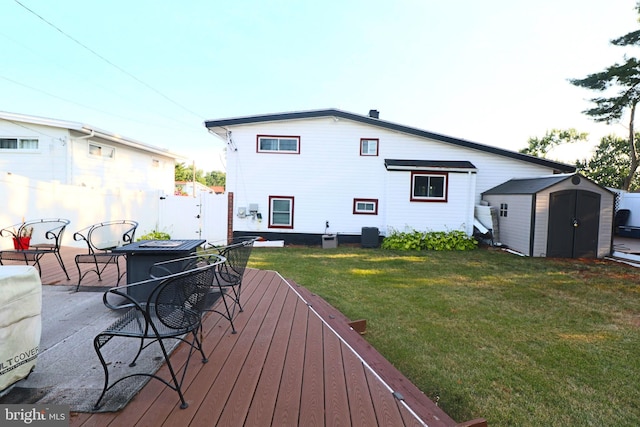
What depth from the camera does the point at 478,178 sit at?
12.3m

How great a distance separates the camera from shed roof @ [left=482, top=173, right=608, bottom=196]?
9.55 m

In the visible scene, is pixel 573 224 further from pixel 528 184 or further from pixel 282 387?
pixel 282 387

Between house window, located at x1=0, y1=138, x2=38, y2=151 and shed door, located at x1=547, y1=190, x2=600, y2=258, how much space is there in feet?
53.2

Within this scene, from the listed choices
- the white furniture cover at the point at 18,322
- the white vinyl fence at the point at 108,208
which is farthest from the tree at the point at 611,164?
the white furniture cover at the point at 18,322

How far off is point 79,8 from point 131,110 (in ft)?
38.1

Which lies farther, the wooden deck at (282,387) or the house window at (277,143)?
the house window at (277,143)

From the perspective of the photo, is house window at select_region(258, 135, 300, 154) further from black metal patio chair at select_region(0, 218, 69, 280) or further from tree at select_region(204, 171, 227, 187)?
tree at select_region(204, 171, 227, 187)

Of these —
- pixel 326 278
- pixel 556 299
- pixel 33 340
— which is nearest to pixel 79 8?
pixel 326 278

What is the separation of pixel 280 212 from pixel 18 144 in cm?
888

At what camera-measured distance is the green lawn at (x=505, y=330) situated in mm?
2715

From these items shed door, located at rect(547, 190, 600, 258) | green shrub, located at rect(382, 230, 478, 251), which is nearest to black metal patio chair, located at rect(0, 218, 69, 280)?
green shrub, located at rect(382, 230, 478, 251)

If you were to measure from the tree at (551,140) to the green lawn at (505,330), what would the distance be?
90.5 feet

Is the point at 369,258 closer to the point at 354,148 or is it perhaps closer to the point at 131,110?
the point at 354,148

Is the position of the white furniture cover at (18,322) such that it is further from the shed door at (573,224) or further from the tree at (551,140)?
the tree at (551,140)
